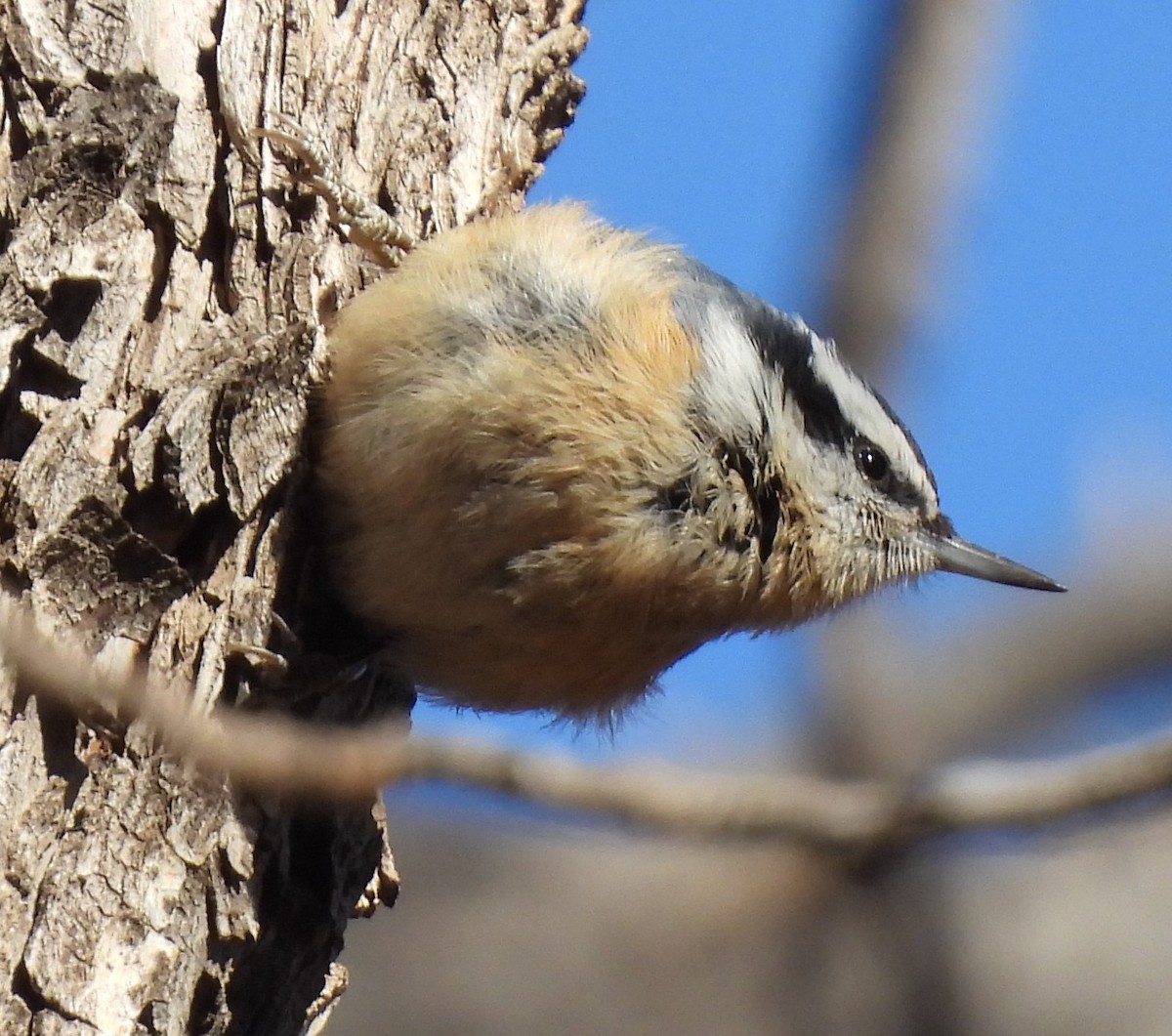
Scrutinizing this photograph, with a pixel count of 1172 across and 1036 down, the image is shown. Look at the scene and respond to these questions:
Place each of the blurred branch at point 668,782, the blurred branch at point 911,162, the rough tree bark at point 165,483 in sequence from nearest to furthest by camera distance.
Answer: the blurred branch at point 668,782 → the rough tree bark at point 165,483 → the blurred branch at point 911,162

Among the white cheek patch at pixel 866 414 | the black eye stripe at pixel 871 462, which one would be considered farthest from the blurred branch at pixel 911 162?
the black eye stripe at pixel 871 462

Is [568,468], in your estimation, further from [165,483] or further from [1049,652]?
[1049,652]

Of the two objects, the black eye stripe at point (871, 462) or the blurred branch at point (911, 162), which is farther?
the blurred branch at point (911, 162)

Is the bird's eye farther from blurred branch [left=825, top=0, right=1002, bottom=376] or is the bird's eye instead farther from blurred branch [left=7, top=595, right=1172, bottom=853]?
blurred branch [left=7, top=595, right=1172, bottom=853]

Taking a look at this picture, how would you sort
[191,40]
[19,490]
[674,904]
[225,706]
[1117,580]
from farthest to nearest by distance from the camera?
[674,904], [1117,580], [191,40], [225,706], [19,490]

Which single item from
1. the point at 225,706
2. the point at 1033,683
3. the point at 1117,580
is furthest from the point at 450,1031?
the point at 225,706

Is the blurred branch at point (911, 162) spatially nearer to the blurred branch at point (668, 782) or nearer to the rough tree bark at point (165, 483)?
the rough tree bark at point (165, 483)

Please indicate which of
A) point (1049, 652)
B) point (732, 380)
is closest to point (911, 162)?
point (732, 380)

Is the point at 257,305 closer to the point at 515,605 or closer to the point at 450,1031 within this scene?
the point at 515,605
